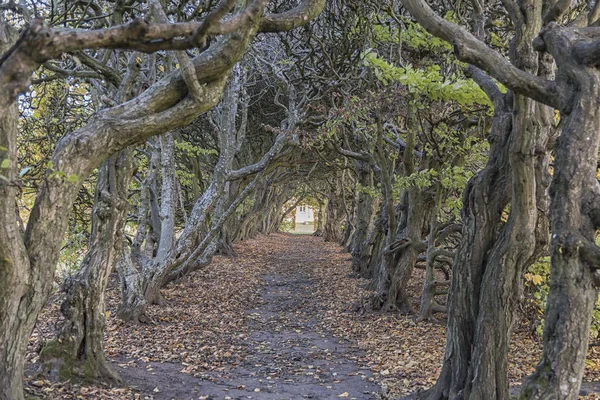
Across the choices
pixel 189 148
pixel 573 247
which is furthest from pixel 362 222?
pixel 573 247

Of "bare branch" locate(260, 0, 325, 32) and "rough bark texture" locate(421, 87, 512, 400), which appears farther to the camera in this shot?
"rough bark texture" locate(421, 87, 512, 400)

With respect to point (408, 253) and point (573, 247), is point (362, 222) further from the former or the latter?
point (573, 247)

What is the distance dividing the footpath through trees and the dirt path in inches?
0.6

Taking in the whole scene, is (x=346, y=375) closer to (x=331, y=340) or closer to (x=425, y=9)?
(x=331, y=340)

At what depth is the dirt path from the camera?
6602mm

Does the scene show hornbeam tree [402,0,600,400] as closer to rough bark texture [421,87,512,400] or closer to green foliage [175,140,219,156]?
rough bark texture [421,87,512,400]

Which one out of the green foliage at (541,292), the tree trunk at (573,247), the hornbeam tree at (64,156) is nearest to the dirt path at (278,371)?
the hornbeam tree at (64,156)

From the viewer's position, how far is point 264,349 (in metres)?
9.10

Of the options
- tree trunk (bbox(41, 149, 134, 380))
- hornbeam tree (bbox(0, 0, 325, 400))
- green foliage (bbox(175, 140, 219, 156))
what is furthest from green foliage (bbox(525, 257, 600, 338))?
green foliage (bbox(175, 140, 219, 156))

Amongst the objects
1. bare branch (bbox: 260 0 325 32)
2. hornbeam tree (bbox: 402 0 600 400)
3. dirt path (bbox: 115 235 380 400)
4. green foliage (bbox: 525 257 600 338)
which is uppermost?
bare branch (bbox: 260 0 325 32)

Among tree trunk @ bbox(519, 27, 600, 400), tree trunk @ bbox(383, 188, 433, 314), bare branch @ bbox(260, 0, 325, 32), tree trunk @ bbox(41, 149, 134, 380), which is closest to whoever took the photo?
tree trunk @ bbox(519, 27, 600, 400)

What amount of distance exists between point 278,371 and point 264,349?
53.4 inches

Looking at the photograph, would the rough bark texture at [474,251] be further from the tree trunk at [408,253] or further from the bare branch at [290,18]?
the tree trunk at [408,253]

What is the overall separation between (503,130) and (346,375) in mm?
4408
